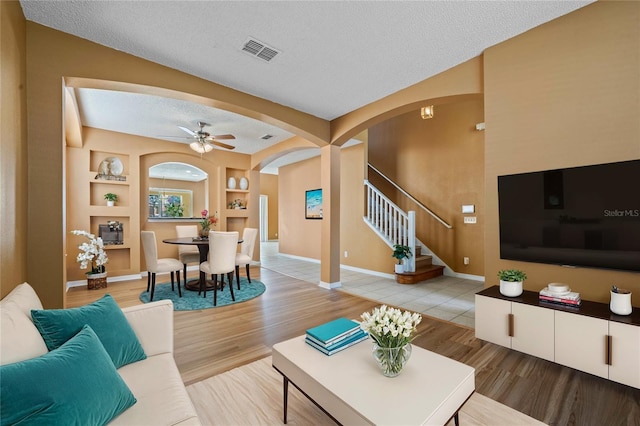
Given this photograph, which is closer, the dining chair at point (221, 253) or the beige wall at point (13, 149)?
the beige wall at point (13, 149)

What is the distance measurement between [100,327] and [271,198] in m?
10.1

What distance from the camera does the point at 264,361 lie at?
236cm

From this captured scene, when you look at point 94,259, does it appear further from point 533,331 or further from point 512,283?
point 533,331

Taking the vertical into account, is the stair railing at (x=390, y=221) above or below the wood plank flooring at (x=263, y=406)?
above

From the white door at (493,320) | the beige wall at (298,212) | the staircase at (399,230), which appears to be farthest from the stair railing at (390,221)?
the white door at (493,320)

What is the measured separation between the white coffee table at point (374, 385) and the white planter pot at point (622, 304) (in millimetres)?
1467

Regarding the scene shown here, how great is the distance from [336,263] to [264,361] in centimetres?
266

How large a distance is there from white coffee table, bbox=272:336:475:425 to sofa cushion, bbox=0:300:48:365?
1.12m

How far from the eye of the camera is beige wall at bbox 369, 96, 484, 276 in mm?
5375

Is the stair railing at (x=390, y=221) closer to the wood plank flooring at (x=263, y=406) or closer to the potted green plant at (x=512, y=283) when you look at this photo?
the potted green plant at (x=512, y=283)

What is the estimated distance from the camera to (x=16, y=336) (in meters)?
1.13

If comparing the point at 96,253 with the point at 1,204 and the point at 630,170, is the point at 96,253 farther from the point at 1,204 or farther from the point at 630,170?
the point at 630,170

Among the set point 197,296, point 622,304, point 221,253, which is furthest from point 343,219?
point 622,304

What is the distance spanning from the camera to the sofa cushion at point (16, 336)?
1.06 metres
